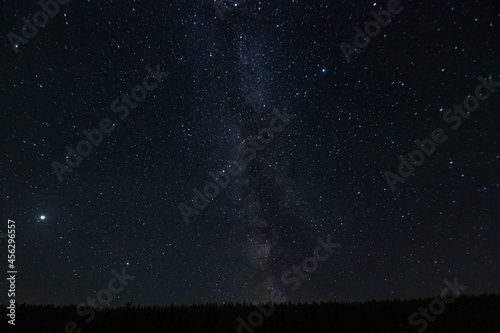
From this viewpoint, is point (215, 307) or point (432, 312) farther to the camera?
point (215, 307)

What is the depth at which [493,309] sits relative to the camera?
10.3m

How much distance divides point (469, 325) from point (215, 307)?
348 inches

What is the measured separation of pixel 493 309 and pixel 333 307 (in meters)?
5.25

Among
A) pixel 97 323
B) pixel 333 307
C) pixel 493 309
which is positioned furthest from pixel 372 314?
pixel 97 323

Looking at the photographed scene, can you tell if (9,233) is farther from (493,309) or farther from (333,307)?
(493,309)

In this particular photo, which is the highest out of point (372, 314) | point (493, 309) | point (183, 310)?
point (183, 310)

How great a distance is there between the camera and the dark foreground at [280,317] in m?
10.2

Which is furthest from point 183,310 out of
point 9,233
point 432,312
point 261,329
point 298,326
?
point 432,312

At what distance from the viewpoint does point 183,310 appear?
39.5 feet

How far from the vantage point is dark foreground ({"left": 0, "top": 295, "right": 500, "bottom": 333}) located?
1023 centimetres

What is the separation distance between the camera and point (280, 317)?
1117cm

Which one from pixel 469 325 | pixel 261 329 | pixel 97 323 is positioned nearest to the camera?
pixel 469 325

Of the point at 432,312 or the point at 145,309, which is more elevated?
the point at 145,309

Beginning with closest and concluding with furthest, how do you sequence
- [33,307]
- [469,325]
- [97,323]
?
1. [469,325]
2. [97,323]
3. [33,307]
